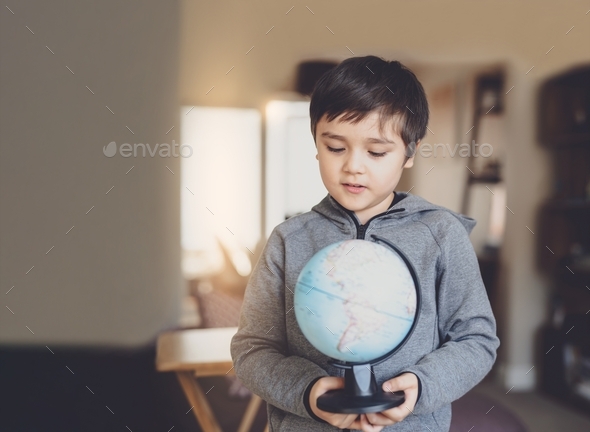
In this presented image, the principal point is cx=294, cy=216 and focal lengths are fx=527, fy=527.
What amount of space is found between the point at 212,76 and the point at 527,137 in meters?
1.50

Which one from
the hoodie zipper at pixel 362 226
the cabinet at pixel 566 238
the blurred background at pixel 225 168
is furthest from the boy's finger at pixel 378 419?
the cabinet at pixel 566 238

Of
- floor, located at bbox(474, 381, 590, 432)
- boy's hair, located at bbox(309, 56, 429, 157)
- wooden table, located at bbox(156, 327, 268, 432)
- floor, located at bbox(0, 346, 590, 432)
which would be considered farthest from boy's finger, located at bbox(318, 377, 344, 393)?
floor, located at bbox(474, 381, 590, 432)

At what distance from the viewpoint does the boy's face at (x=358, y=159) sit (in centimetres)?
94

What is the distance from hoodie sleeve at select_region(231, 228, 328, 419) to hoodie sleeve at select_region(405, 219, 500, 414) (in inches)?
7.3

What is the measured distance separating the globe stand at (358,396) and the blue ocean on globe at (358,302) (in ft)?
0.07

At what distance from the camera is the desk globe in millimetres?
742

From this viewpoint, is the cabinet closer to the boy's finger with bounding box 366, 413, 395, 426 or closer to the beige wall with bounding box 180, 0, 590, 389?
the beige wall with bounding box 180, 0, 590, 389

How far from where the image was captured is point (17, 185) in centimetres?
253

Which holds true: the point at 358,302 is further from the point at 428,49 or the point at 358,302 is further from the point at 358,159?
the point at 428,49

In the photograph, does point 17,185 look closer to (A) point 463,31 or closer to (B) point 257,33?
(B) point 257,33

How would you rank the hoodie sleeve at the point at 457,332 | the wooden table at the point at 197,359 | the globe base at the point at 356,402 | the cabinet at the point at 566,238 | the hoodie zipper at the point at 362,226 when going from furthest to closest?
the cabinet at the point at 566,238 < the wooden table at the point at 197,359 < the hoodie zipper at the point at 362,226 < the hoodie sleeve at the point at 457,332 < the globe base at the point at 356,402

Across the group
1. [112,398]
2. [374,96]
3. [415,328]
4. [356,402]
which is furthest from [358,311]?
[112,398]

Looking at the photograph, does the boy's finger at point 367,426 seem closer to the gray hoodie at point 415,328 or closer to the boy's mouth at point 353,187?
the gray hoodie at point 415,328

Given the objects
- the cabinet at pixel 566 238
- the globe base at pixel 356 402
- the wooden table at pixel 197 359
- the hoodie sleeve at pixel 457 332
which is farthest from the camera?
the cabinet at pixel 566 238
